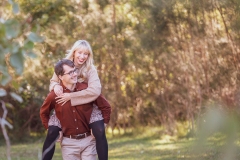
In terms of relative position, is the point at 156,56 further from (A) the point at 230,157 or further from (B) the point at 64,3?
(A) the point at 230,157

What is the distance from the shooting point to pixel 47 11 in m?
15.1

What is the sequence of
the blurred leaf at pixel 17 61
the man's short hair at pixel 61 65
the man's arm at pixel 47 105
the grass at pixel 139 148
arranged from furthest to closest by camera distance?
1. the grass at pixel 139 148
2. the man's arm at pixel 47 105
3. the man's short hair at pixel 61 65
4. the blurred leaf at pixel 17 61

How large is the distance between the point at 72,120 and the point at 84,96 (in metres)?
0.23

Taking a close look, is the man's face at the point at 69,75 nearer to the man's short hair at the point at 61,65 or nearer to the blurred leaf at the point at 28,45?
the man's short hair at the point at 61,65

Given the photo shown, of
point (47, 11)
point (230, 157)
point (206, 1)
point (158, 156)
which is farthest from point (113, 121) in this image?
point (230, 157)

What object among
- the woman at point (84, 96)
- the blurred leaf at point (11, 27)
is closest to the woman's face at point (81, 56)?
the woman at point (84, 96)

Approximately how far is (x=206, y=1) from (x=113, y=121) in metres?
6.45

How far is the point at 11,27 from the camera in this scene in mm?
1833

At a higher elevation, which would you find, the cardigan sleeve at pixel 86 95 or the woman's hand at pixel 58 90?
the woman's hand at pixel 58 90

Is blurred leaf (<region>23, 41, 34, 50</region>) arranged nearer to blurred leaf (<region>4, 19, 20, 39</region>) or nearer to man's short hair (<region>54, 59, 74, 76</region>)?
blurred leaf (<region>4, 19, 20, 39</region>)

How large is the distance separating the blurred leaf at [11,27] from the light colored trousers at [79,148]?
11.4ft

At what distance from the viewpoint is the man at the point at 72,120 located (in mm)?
5219

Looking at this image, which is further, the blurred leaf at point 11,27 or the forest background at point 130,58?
the forest background at point 130,58

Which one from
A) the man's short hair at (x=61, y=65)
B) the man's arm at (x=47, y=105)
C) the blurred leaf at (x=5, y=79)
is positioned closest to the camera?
the blurred leaf at (x=5, y=79)
